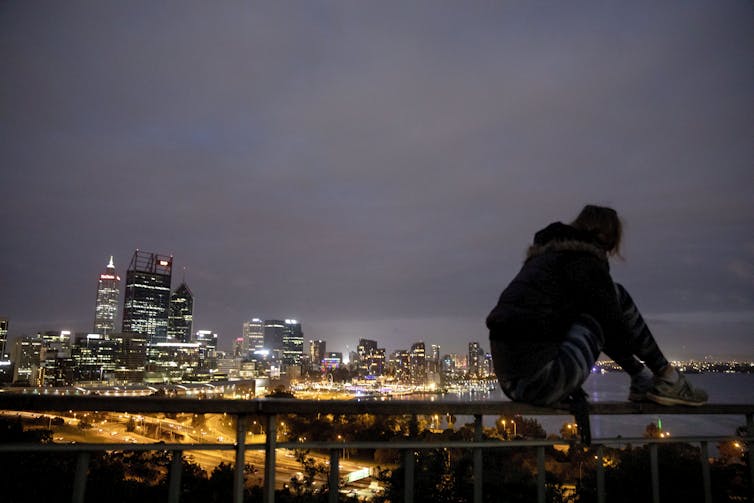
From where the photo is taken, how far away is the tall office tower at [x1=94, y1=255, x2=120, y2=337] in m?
171

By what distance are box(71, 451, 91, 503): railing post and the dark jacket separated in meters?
1.81

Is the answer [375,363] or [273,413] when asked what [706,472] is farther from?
[375,363]

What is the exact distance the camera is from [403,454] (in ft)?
7.78

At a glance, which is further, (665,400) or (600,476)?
(600,476)

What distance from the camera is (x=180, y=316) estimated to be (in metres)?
156

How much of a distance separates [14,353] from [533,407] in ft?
500

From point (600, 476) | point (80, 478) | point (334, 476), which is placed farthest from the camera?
point (600, 476)

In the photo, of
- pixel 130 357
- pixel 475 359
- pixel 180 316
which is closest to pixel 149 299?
pixel 180 316

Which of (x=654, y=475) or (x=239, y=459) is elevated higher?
(x=239, y=459)

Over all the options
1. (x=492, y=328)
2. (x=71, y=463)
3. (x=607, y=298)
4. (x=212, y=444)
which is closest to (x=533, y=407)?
(x=492, y=328)

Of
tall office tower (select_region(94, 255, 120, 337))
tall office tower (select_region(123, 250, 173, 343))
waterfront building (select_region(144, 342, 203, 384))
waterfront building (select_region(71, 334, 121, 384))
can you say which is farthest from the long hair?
tall office tower (select_region(94, 255, 120, 337))

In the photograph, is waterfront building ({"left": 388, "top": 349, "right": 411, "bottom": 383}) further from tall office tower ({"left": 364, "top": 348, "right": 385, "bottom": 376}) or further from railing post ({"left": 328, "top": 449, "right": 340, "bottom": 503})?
railing post ({"left": 328, "top": 449, "right": 340, "bottom": 503})

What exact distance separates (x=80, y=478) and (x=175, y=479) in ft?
1.17

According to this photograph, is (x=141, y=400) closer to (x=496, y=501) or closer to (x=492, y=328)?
(x=492, y=328)
